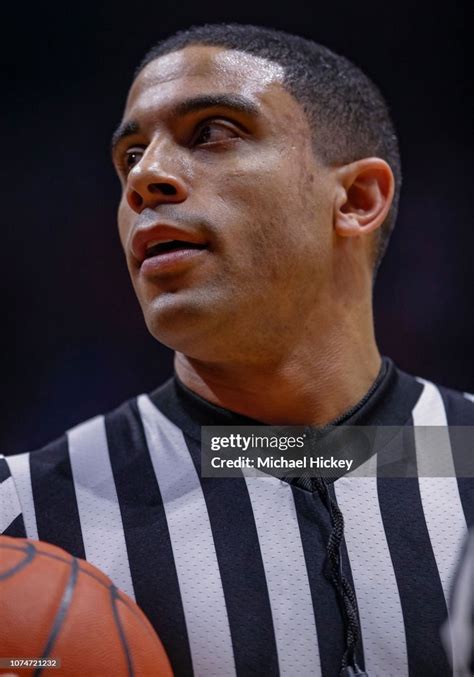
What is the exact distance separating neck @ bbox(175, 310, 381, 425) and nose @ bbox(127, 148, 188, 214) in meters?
Result: 0.27

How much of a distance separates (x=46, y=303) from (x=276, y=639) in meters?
1.61

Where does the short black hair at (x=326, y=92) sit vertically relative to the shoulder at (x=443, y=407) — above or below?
above

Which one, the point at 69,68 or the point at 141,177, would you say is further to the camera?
the point at 69,68

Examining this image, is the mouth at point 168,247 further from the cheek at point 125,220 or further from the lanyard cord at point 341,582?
the lanyard cord at point 341,582

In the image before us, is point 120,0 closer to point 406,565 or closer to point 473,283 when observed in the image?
point 473,283

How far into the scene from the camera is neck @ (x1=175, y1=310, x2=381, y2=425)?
1.33 m

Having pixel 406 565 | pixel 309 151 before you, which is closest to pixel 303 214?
pixel 309 151

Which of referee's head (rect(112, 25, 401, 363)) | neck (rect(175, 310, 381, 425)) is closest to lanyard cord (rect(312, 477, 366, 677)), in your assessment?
neck (rect(175, 310, 381, 425))

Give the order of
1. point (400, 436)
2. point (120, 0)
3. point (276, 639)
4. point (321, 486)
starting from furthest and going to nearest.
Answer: point (120, 0)
point (400, 436)
point (321, 486)
point (276, 639)

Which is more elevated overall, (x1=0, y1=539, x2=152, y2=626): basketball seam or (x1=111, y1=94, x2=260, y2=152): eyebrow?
(x1=111, y1=94, x2=260, y2=152): eyebrow

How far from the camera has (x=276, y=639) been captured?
1.11 metres

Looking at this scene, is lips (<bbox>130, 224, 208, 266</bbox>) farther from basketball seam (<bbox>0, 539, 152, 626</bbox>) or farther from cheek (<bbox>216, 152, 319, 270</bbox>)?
basketball seam (<bbox>0, 539, 152, 626</bbox>)

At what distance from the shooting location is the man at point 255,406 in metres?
1.12

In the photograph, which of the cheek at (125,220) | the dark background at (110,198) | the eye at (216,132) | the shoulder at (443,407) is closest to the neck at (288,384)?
the shoulder at (443,407)
